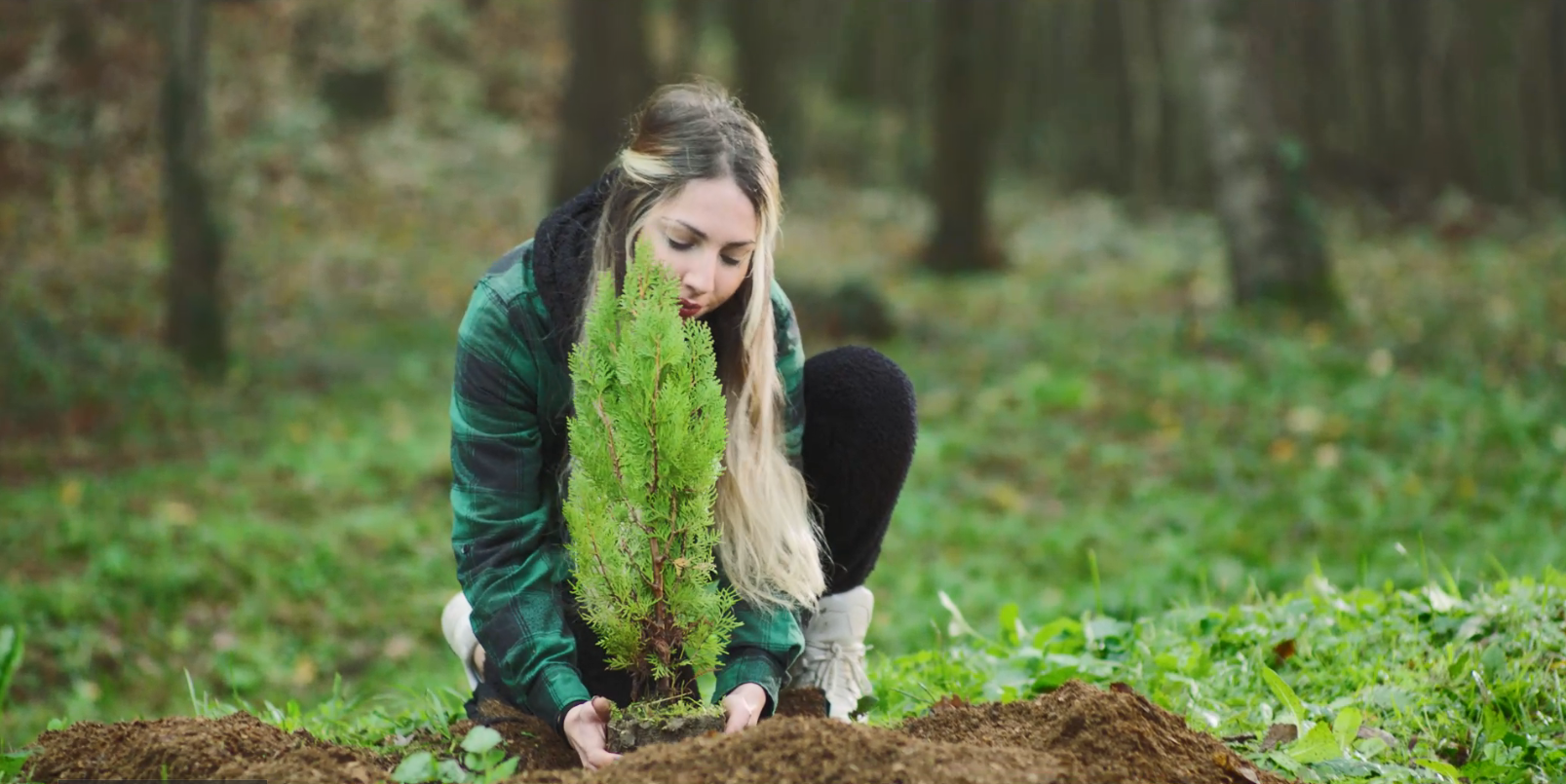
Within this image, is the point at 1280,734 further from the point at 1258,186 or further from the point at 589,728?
the point at 1258,186

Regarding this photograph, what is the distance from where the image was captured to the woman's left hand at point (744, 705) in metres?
2.63

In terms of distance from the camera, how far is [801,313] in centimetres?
1120

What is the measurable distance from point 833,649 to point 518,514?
0.99 metres

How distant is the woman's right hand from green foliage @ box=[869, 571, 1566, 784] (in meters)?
0.90

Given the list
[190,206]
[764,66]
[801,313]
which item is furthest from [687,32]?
[190,206]

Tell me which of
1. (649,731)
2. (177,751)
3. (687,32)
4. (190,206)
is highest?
(687,32)

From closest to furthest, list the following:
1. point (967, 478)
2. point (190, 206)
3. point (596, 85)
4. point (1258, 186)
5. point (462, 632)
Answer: point (462, 632) → point (967, 478) → point (190, 206) → point (1258, 186) → point (596, 85)

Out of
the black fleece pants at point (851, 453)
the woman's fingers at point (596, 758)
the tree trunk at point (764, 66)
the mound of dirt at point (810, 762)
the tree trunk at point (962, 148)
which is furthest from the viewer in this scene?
the tree trunk at point (764, 66)

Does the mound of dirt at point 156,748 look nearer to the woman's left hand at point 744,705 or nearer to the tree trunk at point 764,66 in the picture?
the woman's left hand at point 744,705

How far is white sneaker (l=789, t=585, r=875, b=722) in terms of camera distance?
3.33m

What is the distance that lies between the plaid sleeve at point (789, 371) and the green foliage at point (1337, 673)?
0.74 m

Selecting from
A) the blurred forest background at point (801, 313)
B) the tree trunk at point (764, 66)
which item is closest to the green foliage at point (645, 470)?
the blurred forest background at point (801, 313)

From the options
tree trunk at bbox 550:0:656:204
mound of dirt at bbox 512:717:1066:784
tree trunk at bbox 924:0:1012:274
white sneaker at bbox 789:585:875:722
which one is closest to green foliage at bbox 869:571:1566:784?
white sneaker at bbox 789:585:875:722

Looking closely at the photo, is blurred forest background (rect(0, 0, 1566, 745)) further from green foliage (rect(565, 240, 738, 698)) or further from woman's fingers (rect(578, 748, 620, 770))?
green foliage (rect(565, 240, 738, 698))
